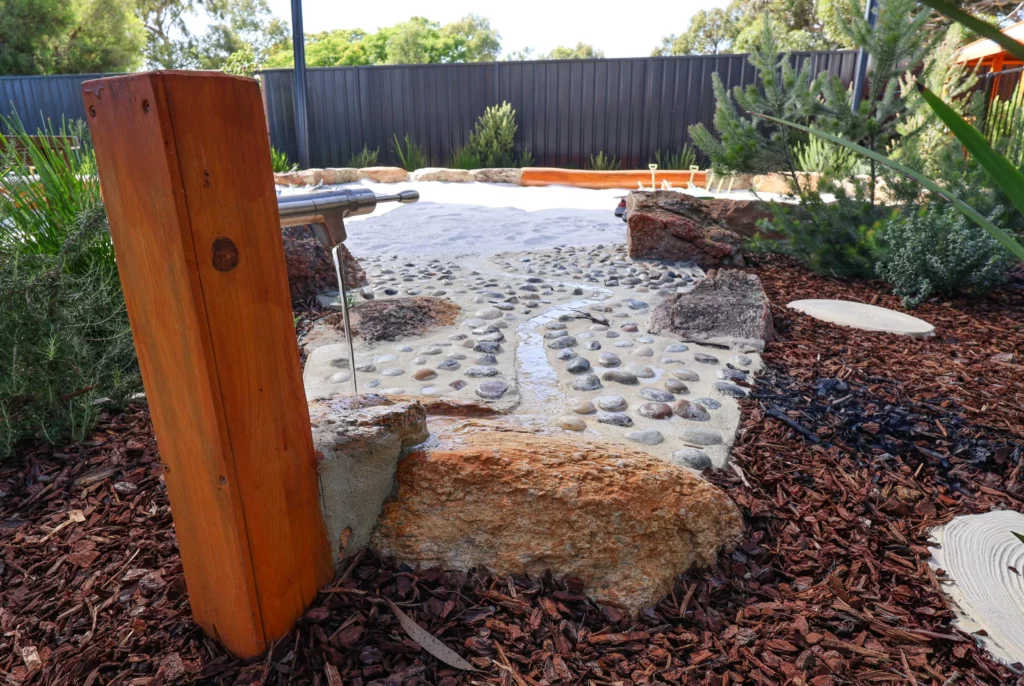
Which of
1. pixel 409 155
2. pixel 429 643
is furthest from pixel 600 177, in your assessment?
pixel 429 643

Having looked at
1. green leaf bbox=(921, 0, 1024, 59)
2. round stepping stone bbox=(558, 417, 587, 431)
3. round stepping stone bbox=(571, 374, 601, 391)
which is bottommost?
round stepping stone bbox=(571, 374, 601, 391)

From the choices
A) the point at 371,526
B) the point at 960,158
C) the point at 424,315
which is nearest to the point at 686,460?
the point at 371,526

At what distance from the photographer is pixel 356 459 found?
1.46 meters

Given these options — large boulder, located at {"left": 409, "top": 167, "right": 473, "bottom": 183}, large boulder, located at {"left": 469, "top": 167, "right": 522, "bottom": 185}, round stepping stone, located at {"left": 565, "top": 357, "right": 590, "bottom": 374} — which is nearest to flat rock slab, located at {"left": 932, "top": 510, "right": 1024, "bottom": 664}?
round stepping stone, located at {"left": 565, "top": 357, "right": 590, "bottom": 374}

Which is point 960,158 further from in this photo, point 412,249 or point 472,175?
point 472,175

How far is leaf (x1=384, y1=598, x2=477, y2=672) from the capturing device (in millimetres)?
1360

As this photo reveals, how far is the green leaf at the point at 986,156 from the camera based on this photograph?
26.3 inches

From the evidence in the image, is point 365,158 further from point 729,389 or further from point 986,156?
point 986,156

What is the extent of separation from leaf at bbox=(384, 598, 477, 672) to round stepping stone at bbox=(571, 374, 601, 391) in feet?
4.77

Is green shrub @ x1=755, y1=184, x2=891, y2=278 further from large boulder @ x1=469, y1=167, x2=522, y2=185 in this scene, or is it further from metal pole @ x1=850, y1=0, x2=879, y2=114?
large boulder @ x1=469, y1=167, x2=522, y2=185

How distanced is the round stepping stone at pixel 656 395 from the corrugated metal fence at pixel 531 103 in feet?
34.9

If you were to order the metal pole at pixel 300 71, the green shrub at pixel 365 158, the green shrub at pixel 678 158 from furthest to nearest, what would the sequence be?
1. the green shrub at pixel 365 158
2. the green shrub at pixel 678 158
3. the metal pole at pixel 300 71

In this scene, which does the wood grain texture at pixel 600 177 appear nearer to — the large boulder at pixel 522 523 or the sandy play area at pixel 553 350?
the sandy play area at pixel 553 350

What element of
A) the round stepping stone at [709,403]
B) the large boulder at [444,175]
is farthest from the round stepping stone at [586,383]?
the large boulder at [444,175]
